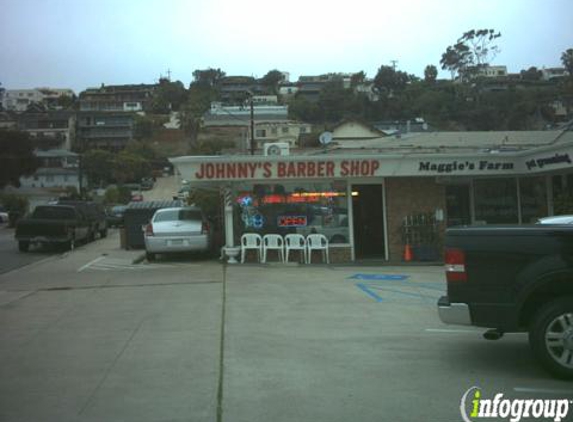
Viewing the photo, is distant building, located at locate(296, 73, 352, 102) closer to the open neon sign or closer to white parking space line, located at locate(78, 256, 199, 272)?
the open neon sign

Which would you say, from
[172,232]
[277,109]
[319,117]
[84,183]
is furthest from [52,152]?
→ [172,232]

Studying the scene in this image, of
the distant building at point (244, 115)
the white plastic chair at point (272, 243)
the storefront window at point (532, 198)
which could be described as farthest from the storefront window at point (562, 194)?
the distant building at point (244, 115)

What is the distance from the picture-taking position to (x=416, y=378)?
20.6 feet

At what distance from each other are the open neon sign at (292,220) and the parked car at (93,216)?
41.3 feet

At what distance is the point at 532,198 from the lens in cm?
1964

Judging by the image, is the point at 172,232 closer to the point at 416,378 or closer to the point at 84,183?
the point at 416,378

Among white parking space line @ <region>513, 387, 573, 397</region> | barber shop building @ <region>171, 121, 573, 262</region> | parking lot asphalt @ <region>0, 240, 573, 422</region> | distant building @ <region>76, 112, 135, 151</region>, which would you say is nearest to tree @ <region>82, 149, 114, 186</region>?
distant building @ <region>76, 112, 135, 151</region>

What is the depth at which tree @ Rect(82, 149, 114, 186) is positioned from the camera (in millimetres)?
83875

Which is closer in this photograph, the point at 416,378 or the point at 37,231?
the point at 416,378

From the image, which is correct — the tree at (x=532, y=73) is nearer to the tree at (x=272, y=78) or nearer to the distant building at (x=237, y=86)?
the distant building at (x=237, y=86)

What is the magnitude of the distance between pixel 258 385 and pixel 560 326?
9.53ft

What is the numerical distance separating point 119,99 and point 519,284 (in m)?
134

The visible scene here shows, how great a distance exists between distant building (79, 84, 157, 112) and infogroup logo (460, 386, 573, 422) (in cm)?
12190

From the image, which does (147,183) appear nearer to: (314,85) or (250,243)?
(314,85)
